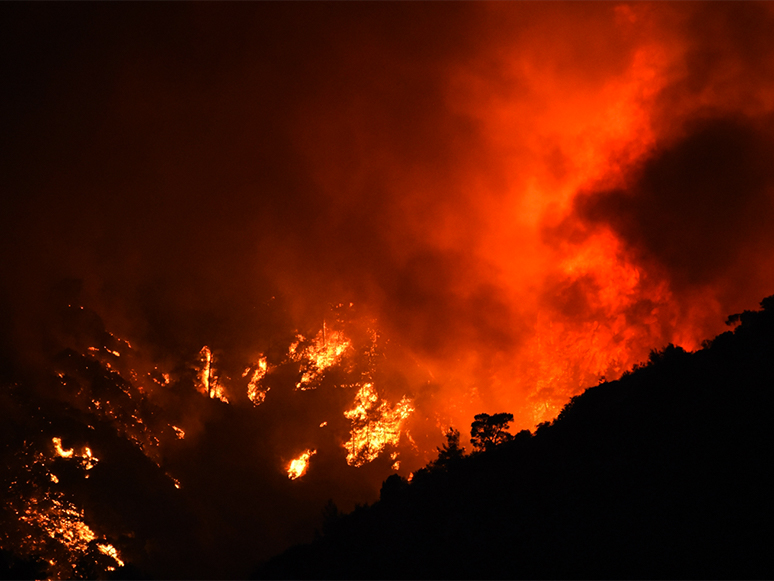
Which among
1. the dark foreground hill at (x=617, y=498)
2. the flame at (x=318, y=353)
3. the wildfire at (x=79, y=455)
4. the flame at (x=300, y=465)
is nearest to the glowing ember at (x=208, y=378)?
the flame at (x=318, y=353)

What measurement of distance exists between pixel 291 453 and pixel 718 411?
130178 millimetres

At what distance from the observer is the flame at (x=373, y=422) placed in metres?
141

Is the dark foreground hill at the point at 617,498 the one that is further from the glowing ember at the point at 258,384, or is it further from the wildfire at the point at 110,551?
the glowing ember at the point at 258,384

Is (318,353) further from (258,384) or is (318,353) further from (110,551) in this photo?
(110,551)

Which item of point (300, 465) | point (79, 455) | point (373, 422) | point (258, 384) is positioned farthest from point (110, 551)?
point (373, 422)

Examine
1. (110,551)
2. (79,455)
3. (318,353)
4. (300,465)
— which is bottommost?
(110,551)

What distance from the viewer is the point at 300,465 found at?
449 feet

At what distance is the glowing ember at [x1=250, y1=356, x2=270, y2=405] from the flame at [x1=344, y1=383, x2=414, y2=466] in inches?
1029

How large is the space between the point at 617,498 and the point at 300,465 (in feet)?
419

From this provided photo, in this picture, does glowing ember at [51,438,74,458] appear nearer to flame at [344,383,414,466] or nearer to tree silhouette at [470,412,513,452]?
flame at [344,383,414,466]

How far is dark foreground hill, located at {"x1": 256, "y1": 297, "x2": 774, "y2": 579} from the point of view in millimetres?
17922

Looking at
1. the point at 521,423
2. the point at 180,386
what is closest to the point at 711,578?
the point at 521,423

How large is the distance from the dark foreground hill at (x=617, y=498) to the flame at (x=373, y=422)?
111643 millimetres

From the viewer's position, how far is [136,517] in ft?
358
